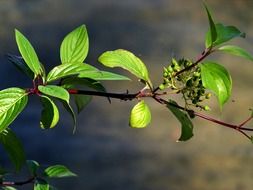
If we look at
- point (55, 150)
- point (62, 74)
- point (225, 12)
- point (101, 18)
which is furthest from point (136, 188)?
point (62, 74)

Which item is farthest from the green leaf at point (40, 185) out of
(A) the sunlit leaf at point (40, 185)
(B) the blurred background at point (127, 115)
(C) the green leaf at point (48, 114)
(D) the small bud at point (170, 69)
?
(B) the blurred background at point (127, 115)

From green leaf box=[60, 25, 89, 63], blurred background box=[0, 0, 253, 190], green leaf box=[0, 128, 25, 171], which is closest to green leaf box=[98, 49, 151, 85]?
green leaf box=[60, 25, 89, 63]

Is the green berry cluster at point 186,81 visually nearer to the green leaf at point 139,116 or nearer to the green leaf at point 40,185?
the green leaf at point 139,116

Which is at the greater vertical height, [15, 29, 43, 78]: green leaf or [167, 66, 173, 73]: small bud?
[167, 66, 173, 73]: small bud

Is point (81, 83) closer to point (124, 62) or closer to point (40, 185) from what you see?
point (124, 62)

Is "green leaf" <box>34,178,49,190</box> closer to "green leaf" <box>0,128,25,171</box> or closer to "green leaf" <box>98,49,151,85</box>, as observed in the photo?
"green leaf" <box>0,128,25,171</box>

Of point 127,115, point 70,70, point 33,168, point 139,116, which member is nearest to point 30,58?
point 70,70

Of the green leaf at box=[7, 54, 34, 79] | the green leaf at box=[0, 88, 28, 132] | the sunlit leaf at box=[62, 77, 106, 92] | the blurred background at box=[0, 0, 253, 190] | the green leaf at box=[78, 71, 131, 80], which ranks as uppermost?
the blurred background at box=[0, 0, 253, 190]
